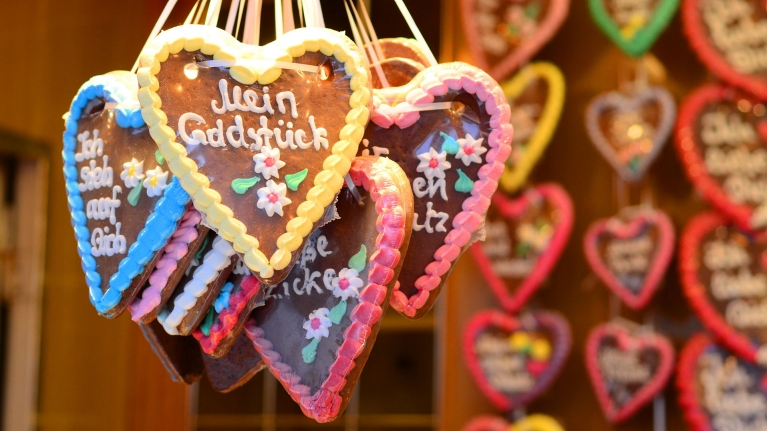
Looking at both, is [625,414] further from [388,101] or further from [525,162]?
[388,101]

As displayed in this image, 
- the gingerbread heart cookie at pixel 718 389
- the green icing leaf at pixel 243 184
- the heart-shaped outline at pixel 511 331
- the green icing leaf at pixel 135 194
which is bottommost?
the heart-shaped outline at pixel 511 331

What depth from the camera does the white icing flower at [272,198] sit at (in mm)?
689

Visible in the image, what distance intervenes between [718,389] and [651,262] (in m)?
0.38

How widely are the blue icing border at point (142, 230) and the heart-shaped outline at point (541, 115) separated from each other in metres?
1.85

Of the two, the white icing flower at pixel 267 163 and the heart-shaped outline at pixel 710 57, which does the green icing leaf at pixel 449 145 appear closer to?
the white icing flower at pixel 267 163

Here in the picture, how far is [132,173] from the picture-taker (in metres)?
0.76

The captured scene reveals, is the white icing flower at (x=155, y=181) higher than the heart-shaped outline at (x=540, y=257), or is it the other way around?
the white icing flower at (x=155, y=181)

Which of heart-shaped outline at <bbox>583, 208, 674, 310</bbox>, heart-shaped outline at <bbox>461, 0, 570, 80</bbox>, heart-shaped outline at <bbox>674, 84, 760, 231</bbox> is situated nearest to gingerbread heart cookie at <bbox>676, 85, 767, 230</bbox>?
heart-shaped outline at <bbox>674, 84, 760, 231</bbox>

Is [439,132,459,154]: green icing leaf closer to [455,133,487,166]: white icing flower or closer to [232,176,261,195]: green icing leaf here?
[455,133,487,166]: white icing flower

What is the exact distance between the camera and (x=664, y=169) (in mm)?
2363

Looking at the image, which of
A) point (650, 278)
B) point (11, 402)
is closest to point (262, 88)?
point (650, 278)

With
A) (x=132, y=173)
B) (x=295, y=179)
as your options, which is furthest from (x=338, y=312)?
(x=132, y=173)

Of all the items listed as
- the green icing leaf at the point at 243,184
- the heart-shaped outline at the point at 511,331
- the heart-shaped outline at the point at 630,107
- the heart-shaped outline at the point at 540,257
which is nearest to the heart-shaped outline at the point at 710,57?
the heart-shaped outline at the point at 630,107

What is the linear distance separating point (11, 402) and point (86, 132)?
8.04ft
